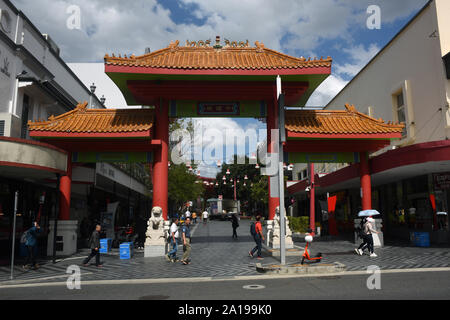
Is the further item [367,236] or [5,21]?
[5,21]

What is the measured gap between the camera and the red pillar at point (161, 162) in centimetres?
1605

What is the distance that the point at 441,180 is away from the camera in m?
18.0

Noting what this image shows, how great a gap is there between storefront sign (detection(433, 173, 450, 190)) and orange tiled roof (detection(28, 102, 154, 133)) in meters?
15.0

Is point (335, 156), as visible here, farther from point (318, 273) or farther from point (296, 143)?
point (318, 273)

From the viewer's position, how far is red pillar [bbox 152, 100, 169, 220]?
16047mm

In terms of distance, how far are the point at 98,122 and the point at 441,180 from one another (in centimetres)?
1783

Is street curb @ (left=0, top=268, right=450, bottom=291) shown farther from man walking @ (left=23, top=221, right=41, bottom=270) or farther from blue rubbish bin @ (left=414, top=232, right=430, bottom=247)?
blue rubbish bin @ (left=414, top=232, right=430, bottom=247)

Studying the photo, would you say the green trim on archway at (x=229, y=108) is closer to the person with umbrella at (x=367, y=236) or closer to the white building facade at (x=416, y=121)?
the white building facade at (x=416, y=121)

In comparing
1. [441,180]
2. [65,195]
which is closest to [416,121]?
[441,180]

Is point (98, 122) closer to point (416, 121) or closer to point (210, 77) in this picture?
point (210, 77)

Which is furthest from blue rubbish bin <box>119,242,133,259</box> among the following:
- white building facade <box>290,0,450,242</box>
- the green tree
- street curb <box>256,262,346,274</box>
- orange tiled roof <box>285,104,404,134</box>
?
the green tree

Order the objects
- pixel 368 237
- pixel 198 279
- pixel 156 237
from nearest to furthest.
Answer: pixel 198 279, pixel 368 237, pixel 156 237
